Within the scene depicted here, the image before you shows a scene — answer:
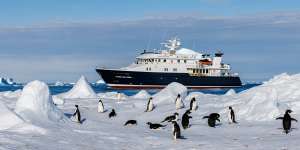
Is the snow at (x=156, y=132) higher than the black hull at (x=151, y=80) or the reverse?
the reverse

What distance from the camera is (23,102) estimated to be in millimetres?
25938

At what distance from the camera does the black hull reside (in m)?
105

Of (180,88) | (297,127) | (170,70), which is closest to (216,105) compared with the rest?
(180,88)

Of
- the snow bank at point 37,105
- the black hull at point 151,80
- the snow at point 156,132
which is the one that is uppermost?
the black hull at point 151,80

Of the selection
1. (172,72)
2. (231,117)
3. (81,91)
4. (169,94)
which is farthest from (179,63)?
(231,117)

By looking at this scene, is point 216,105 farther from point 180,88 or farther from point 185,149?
point 185,149

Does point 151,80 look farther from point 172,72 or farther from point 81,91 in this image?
point 81,91

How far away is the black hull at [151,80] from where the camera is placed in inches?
4119

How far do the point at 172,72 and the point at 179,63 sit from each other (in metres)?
2.74

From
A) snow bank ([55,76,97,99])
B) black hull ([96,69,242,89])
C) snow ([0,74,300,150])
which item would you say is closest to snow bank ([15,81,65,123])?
snow ([0,74,300,150])

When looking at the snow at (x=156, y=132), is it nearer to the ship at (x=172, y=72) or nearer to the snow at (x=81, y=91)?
the snow at (x=81, y=91)

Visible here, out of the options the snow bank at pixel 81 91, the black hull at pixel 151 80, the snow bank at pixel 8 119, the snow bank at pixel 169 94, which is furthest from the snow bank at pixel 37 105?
the black hull at pixel 151 80

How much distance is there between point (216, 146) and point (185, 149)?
4.85 feet

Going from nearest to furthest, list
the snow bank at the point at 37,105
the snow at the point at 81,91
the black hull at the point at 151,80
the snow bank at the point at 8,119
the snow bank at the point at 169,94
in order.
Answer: the snow bank at the point at 8,119
the snow bank at the point at 37,105
the snow bank at the point at 169,94
the snow at the point at 81,91
the black hull at the point at 151,80
